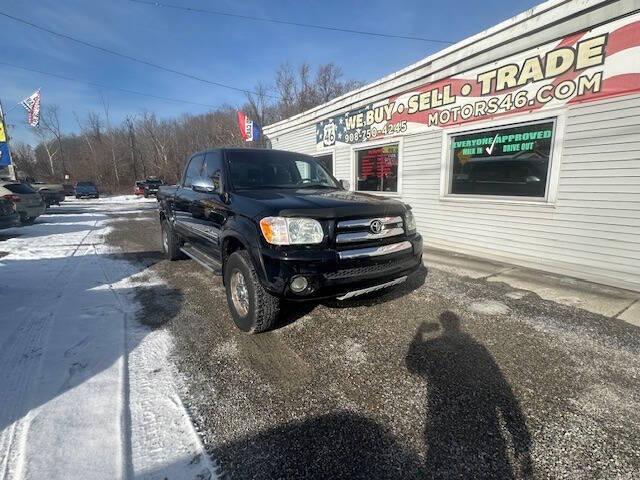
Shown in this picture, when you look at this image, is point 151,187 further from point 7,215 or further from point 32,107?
point 7,215

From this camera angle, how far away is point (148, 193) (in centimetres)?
2970

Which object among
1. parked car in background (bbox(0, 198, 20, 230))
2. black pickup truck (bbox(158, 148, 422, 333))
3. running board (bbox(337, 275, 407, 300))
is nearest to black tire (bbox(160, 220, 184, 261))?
black pickup truck (bbox(158, 148, 422, 333))

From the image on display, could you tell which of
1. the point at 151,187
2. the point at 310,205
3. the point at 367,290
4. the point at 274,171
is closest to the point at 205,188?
the point at 274,171

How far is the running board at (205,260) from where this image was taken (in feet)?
13.1

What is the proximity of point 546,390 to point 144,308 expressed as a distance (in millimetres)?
4253

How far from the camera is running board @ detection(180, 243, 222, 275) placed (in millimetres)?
3986

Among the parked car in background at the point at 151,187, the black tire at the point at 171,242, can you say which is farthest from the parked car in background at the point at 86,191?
the black tire at the point at 171,242

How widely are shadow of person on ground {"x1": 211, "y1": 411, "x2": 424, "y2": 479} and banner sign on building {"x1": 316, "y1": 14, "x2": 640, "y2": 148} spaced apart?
18.1ft

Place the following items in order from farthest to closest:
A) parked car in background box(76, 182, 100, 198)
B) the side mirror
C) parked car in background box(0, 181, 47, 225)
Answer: parked car in background box(76, 182, 100, 198) → parked car in background box(0, 181, 47, 225) → the side mirror

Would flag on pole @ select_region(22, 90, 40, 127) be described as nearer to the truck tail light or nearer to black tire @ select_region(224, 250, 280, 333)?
the truck tail light

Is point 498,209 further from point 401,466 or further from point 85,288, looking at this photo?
point 85,288

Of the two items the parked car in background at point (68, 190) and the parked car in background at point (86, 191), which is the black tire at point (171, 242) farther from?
the parked car in background at point (86, 191)

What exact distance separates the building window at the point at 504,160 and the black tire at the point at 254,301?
5.05 m

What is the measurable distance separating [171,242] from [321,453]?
207 inches
